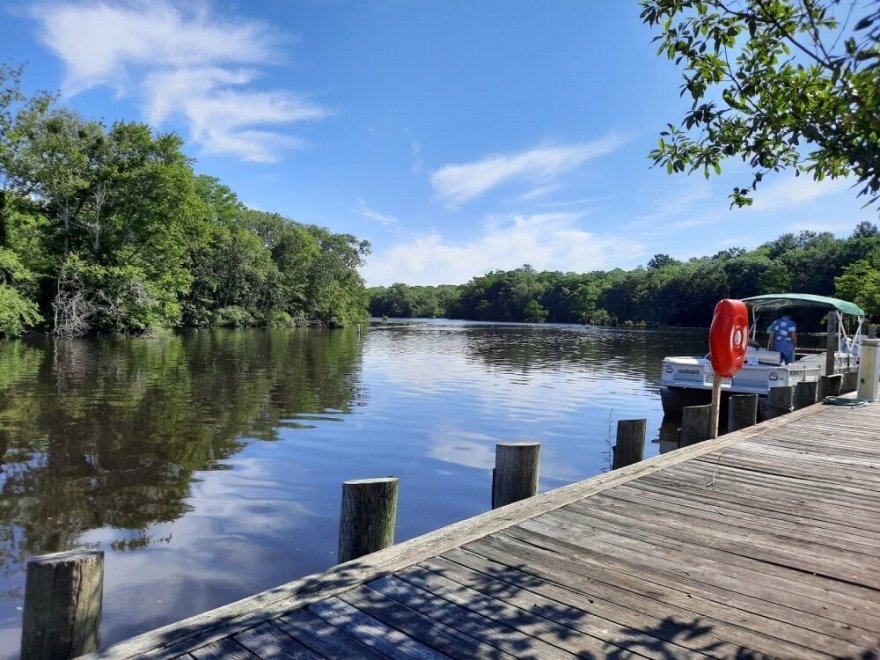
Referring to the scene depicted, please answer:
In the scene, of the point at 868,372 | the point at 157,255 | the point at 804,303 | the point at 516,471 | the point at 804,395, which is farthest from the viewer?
the point at 157,255

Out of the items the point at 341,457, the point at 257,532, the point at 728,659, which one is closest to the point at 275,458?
the point at 341,457

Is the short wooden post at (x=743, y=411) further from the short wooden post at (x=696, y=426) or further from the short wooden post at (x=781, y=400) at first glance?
the short wooden post at (x=696, y=426)

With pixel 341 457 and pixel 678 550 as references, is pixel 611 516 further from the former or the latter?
pixel 341 457

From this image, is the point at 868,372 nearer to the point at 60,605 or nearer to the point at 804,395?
the point at 804,395

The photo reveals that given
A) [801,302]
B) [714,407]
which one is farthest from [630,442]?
[801,302]

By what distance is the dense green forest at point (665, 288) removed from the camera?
76.4 m

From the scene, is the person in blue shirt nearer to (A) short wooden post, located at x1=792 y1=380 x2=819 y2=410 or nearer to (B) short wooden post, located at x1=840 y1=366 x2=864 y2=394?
(B) short wooden post, located at x1=840 y1=366 x2=864 y2=394

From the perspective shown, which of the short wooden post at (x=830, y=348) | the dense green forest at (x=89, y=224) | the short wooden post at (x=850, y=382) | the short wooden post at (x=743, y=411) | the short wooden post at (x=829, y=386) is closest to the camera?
the short wooden post at (x=743, y=411)

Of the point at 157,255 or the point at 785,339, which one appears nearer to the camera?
the point at 785,339

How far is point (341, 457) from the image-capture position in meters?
9.53

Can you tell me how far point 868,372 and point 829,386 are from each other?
0.82 m

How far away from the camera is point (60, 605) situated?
7.68 feet

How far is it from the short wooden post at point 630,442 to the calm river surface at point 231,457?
2027 millimetres

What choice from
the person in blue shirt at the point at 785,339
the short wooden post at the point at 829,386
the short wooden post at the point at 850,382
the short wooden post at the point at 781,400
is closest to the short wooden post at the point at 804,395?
the short wooden post at the point at 829,386
